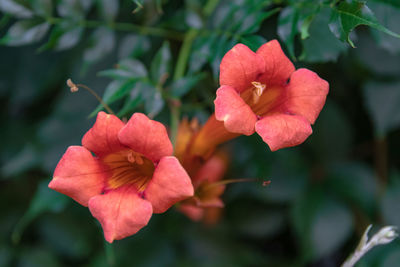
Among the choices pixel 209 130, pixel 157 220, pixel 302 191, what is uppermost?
pixel 209 130

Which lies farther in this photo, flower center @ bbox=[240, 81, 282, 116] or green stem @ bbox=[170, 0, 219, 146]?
green stem @ bbox=[170, 0, 219, 146]

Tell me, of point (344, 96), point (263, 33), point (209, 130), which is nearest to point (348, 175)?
point (344, 96)

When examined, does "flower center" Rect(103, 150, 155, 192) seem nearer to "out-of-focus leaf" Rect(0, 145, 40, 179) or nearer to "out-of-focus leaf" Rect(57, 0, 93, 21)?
"out-of-focus leaf" Rect(57, 0, 93, 21)

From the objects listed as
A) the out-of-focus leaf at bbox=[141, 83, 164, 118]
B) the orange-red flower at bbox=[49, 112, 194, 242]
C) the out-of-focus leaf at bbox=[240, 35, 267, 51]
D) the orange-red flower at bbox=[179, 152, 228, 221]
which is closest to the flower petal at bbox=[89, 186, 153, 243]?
the orange-red flower at bbox=[49, 112, 194, 242]

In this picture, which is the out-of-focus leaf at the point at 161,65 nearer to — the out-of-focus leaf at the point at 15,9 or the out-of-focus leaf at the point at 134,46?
the out-of-focus leaf at the point at 134,46

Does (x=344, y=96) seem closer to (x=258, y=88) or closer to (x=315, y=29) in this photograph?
(x=315, y=29)

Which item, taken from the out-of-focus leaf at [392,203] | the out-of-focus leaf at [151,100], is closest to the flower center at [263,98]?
the out-of-focus leaf at [151,100]

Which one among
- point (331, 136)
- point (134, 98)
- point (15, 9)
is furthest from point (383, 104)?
point (15, 9)
